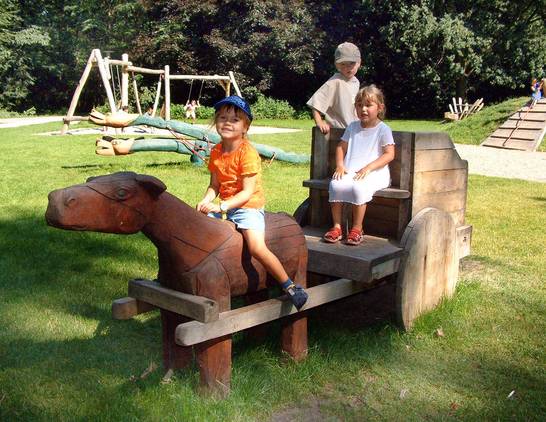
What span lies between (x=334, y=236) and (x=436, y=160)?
0.86 metres

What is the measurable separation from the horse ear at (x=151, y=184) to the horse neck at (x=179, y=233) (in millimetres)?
71

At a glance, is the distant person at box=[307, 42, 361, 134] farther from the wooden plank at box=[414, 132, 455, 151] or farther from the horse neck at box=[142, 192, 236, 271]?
the horse neck at box=[142, 192, 236, 271]

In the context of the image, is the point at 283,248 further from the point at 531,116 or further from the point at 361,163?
the point at 531,116

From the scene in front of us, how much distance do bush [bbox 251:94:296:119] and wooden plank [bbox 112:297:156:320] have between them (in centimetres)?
2988

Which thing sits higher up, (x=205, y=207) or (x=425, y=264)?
(x=205, y=207)

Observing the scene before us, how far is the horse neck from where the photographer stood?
284 cm

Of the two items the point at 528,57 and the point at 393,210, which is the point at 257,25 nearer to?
the point at 528,57

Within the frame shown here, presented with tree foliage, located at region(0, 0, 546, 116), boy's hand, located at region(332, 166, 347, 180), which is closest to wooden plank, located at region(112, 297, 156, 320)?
boy's hand, located at region(332, 166, 347, 180)

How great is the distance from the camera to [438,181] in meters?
4.12

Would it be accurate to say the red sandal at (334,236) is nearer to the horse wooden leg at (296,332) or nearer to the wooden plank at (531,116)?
the horse wooden leg at (296,332)

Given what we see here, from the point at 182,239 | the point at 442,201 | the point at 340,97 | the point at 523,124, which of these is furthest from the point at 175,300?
the point at 523,124

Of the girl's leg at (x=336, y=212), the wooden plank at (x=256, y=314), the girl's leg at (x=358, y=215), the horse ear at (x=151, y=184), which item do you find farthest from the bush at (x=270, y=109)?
the horse ear at (x=151, y=184)

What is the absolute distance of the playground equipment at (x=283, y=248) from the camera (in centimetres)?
271

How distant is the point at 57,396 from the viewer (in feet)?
9.92
